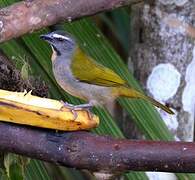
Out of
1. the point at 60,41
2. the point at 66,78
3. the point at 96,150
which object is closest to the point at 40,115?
the point at 96,150

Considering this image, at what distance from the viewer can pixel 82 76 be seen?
135 inches

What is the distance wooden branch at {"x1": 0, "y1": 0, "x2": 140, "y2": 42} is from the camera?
104 inches

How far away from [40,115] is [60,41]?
4.03 ft

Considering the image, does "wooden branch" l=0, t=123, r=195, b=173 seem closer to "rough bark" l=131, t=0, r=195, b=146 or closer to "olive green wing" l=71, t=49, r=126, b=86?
"olive green wing" l=71, t=49, r=126, b=86

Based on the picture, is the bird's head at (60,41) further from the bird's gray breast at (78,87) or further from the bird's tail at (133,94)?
the bird's tail at (133,94)

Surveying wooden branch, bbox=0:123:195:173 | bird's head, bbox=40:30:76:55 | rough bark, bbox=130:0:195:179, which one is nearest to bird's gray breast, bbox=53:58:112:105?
bird's head, bbox=40:30:76:55

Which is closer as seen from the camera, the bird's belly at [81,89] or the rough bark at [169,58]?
the bird's belly at [81,89]

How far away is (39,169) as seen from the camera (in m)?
3.05

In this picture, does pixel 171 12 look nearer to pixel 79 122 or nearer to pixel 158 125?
pixel 158 125

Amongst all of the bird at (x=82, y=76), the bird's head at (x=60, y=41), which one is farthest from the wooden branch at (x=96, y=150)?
the bird's head at (x=60, y=41)

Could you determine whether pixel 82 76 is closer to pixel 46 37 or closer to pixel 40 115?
pixel 46 37

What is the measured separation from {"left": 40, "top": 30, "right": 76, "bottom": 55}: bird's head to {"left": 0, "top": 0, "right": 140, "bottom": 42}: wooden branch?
0.46m

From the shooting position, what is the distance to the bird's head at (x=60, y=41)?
3324 millimetres

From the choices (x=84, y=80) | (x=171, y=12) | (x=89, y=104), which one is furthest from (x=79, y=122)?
(x=171, y=12)
